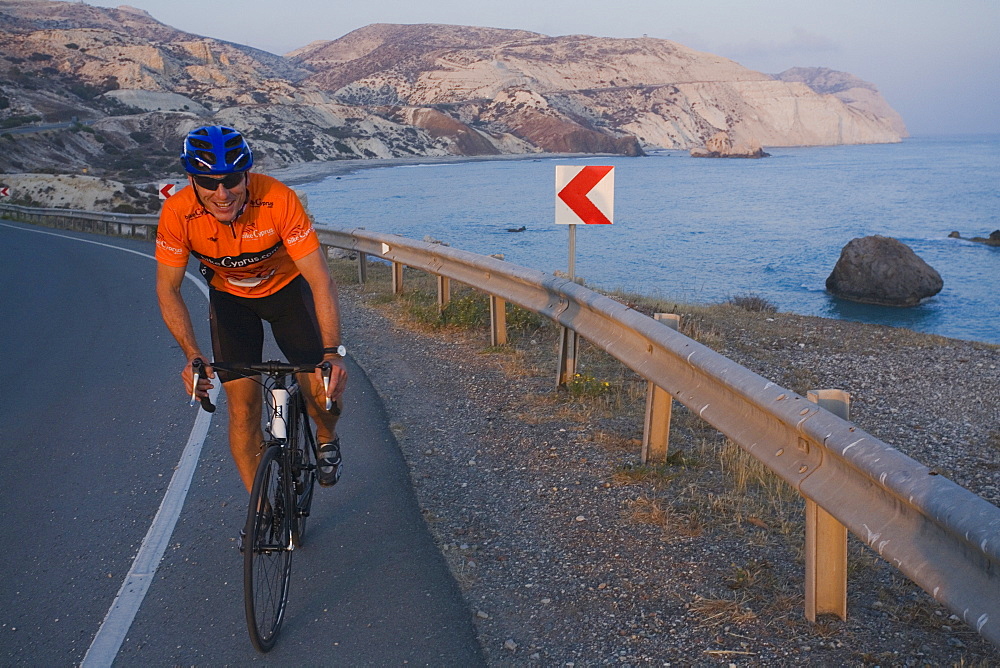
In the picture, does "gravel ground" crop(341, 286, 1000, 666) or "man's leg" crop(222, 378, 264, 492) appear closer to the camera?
"gravel ground" crop(341, 286, 1000, 666)

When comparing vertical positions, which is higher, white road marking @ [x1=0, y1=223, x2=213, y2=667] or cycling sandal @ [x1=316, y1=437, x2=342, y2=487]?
cycling sandal @ [x1=316, y1=437, x2=342, y2=487]

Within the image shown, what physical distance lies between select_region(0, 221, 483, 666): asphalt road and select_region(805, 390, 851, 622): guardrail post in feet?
4.48

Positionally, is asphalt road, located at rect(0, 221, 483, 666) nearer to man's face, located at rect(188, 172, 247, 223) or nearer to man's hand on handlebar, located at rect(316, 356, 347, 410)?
man's hand on handlebar, located at rect(316, 356, 347, 410)

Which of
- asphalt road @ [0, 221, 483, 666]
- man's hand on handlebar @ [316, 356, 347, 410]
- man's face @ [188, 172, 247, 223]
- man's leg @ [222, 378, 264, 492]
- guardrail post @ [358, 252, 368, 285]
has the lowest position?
guardrail post @ [358, 252, 368, 285]

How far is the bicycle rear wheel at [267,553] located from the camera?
3350 millimetres

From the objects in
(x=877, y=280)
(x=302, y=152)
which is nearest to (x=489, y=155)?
(x=302, y=152)

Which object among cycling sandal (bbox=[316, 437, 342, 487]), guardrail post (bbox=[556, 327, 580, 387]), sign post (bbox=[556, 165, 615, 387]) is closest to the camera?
cycling sandal (bbox=[316, 437, 342, 487])

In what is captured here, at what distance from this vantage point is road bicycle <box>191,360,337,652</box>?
339 centimetres

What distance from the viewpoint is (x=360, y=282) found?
13438mm

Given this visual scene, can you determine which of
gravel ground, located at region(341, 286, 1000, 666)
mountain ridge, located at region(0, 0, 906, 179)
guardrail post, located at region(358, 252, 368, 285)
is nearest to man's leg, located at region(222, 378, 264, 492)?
gravel ground, located at region(341, 286, 1000, 666)

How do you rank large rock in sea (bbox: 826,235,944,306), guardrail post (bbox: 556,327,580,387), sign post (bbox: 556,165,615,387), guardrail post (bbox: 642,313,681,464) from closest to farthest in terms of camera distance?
guardrail post (bbox: 642,313,681,464), guardrail post (bbox: 556,327,580,387), sign post (bbox: 556,165,615,387), large rock in sea (bbox: 826,235,944,306)

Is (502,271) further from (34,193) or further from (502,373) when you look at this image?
(34,193)

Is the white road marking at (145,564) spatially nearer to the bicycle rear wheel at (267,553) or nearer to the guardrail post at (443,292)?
the bicycle rear wheel at (267,553)

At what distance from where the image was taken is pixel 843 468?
10.5ft
